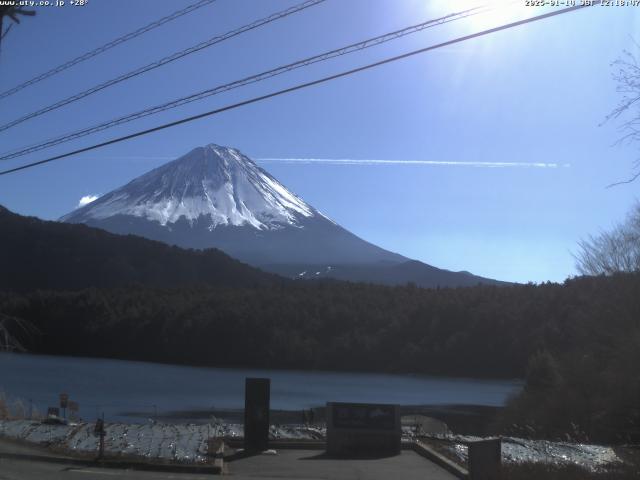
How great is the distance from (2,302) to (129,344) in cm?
1415

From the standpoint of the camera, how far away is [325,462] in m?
15.6

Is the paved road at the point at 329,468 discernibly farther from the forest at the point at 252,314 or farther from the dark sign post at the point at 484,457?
the forest at the point at 252,314

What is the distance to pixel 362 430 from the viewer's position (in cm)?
1691

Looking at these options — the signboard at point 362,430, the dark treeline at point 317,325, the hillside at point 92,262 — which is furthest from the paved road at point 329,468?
the hillside at point 92,262

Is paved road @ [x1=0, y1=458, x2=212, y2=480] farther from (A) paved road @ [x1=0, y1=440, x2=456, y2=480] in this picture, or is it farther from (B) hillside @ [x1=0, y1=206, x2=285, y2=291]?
(B) hillside @ [x1=0, y1=206, x2=285, y2=291]

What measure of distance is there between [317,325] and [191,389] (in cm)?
3285

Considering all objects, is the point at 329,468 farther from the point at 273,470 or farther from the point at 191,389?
the point at 191,389

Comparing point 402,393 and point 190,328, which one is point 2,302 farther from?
point 402,393

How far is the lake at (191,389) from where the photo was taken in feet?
135

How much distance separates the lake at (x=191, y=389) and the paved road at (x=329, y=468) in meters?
18.4

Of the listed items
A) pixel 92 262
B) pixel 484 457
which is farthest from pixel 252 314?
pixel 484 457

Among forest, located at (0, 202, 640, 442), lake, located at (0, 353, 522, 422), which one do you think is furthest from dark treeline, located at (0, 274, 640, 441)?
lake, located at (0, 353, 522, 422)

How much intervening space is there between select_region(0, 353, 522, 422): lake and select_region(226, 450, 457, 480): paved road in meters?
18.4

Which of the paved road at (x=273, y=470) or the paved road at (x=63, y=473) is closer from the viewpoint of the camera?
the paved road at (x=63, y=473)
